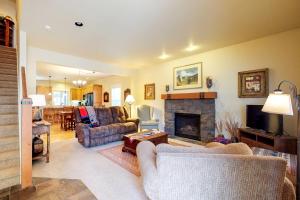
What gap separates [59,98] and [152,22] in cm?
1025

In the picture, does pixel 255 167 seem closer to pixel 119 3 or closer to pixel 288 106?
pixel 288 106

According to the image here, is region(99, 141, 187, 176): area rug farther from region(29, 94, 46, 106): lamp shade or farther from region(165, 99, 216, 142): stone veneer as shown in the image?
region(165, 99, 216, 142): stone veneer

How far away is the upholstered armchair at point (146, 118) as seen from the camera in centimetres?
498

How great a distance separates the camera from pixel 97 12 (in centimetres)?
237

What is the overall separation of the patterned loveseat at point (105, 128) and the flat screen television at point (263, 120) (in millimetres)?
3163

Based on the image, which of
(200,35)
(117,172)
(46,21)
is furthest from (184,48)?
(117,172)

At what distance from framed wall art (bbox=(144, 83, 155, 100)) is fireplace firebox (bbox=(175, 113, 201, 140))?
132cm

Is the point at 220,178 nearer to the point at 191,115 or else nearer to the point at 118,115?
the point at 191,115

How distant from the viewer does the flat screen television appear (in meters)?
2.84

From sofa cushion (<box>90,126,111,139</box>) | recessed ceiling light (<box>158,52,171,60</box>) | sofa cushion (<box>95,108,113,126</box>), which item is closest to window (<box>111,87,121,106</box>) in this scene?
sofa cushion (<box>95,108,113,126</box>)

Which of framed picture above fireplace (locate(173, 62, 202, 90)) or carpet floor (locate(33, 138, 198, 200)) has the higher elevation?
framed picture above fireplace (locate(173, 62, 202, 90))

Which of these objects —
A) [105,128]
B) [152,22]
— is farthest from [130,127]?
[152,22]

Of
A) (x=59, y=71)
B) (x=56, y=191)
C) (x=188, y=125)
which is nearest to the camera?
(x=56, y=191)

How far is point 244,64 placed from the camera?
359cm
